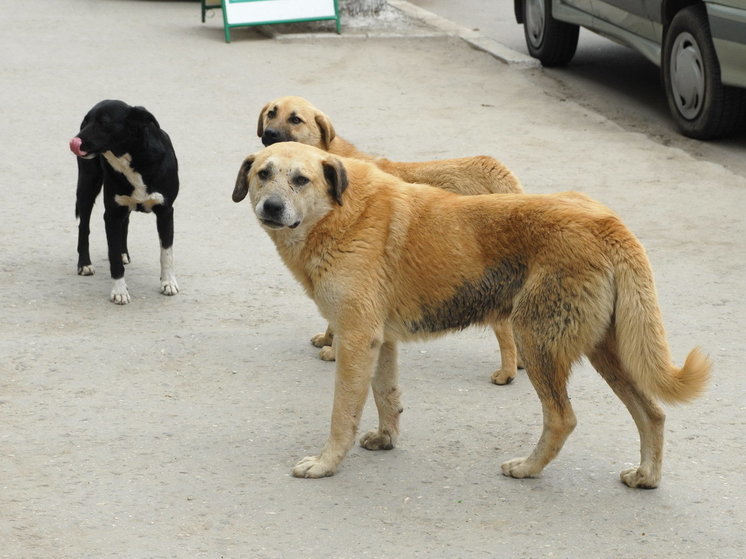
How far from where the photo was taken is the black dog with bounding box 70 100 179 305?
22.3 feet

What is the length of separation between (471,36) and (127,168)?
28.0 feet

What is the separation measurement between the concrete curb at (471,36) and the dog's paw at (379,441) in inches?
338

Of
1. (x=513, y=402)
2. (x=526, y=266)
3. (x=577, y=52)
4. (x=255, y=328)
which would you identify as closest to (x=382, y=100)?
(x=577, y=52)

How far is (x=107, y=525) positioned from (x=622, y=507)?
2052mm

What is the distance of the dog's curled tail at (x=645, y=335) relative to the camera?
4.52 meters

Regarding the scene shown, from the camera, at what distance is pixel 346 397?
4.90m

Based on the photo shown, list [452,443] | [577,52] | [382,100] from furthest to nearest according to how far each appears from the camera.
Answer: [577,52]
[382,100]
[452,443]

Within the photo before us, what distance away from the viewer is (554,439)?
482 cm

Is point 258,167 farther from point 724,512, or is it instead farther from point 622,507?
point 724,512

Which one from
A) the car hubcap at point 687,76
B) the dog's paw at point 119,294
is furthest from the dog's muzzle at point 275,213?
the car hubcap at point 687,76

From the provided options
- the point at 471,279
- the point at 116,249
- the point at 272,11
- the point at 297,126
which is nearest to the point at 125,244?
the point at 116,249

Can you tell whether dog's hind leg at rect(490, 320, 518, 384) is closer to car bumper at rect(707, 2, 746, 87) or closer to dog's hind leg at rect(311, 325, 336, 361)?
dog's hind leg at rect(311, 325, 336, 361)

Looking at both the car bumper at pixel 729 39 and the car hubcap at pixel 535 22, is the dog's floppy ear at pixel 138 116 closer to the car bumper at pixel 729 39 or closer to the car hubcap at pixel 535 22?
the car bumper at pixel 729 39

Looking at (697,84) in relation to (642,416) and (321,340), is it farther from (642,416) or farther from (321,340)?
(642,416)
